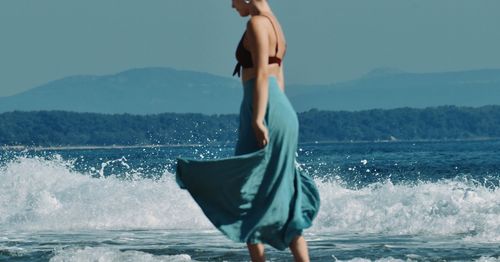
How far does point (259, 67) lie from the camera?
8.09 m

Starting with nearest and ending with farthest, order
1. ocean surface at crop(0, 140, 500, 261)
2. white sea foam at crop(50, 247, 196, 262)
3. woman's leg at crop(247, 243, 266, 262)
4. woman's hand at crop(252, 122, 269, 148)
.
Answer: woman's hand at crop(252, 122, 269, 148)
woman's leg at crop(247, 243, 266, 262)
white sea foam at crop(50, 247, 196, 262)
ocean surface at crop(0, 140, 500, 261)

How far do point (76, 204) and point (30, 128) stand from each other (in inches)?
3930

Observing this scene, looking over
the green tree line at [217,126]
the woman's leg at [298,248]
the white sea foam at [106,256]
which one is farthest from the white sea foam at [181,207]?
the green tree line at [217,126]

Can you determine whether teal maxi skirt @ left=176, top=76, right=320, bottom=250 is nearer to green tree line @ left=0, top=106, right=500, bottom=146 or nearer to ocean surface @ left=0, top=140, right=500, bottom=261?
ocean surface @ left=0, top=140, right=500, bottom=261

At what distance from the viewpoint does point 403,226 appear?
1761 centimetres

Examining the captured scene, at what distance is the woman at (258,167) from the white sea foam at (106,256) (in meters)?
4.91

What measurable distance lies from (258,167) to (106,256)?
524 cm

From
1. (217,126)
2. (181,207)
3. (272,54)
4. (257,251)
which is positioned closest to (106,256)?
(257,251)

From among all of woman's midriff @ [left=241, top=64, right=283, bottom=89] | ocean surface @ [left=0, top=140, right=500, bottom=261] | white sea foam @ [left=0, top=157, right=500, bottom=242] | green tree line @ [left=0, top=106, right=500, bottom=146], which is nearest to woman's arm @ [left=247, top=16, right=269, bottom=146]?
woman's midriff @ [left=241, top=64, right=283, bottom=89]

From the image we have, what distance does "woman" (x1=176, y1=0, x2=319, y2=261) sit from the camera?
8.11m

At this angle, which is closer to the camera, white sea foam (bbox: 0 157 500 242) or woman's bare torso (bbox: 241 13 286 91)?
woman's bare torso (bbox: 241 13 286 91)

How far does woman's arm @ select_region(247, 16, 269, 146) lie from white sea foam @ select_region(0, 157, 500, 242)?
8454 mm

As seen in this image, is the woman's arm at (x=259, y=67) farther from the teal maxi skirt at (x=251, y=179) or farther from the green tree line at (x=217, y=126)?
the green tree line at (x=217, y=126)

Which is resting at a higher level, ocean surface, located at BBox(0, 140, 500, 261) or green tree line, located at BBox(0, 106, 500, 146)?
green tree line, located at BBox(0, 106, 500, 146)
